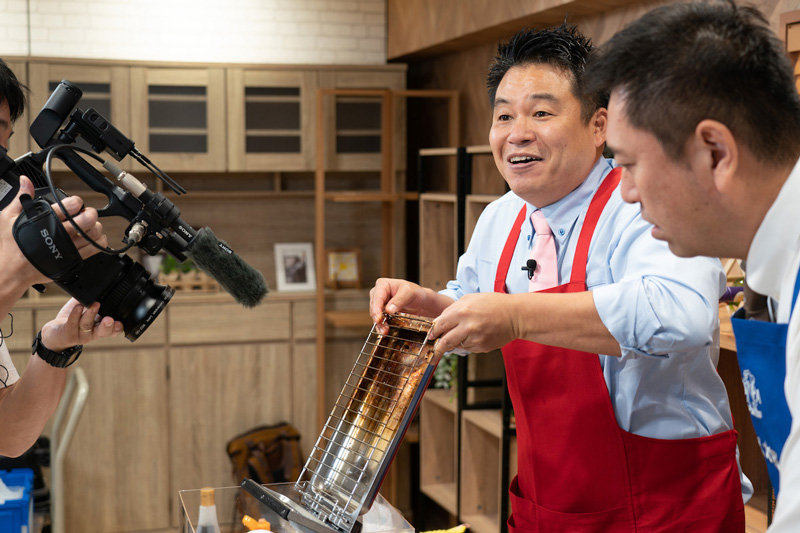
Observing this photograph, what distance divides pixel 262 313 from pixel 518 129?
3074 mm

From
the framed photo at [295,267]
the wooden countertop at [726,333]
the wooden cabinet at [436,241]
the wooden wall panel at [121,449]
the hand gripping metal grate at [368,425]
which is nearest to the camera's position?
the hand gripping metal grate at [368,425]

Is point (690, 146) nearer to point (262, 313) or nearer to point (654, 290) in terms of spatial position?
point (654, 290)

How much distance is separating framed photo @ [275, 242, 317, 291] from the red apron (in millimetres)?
3136

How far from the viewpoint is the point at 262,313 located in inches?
177

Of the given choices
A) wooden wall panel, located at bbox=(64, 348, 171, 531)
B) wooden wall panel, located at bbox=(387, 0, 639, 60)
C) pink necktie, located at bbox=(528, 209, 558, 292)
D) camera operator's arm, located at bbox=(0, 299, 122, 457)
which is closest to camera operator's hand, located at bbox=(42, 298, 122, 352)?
camera operator's arm, located at bbox=(0, 299, 122, 457)

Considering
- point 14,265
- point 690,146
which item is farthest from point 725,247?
point 14,265

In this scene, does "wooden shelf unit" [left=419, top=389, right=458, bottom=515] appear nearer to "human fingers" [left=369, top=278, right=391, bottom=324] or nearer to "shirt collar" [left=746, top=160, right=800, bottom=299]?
"human fingers" [left=369, top=278, right=391, bottom=324]

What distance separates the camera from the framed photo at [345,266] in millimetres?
4723

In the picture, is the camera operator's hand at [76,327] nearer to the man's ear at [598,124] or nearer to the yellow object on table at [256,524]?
the yellow object on table at [256,524]

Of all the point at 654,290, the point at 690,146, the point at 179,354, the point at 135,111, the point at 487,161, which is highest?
the point at 135,111

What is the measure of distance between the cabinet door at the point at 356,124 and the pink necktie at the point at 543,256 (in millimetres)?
2885

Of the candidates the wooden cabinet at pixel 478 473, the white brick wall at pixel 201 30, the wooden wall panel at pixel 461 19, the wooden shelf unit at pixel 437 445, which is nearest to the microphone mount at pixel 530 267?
the wooden wall panel at pixel 461 19

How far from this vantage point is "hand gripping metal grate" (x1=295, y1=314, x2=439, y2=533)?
1251mm

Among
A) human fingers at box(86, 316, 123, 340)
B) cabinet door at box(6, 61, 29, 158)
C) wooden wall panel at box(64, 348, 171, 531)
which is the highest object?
cabinet door at box(6, 61, 29, 158)
